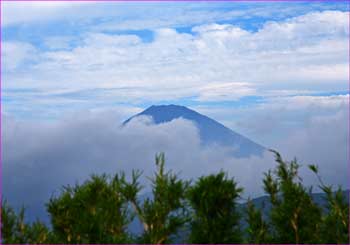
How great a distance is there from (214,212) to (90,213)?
7.17 feet

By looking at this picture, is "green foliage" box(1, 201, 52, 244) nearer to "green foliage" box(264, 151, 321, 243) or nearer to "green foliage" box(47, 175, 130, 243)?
"green foliage" box(47, 175, 130, 243)

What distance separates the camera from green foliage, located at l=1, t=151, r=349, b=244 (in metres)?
9.60

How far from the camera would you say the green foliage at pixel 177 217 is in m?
9.60

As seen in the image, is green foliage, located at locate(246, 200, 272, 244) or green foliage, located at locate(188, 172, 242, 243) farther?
green foliage, located at locate(246, 200, 272, 244)

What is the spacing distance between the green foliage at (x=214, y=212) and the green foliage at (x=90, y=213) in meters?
1.25

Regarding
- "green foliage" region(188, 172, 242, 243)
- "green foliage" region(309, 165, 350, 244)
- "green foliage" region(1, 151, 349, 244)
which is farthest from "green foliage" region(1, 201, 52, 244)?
"green foliage" region(309, 165, 350, 244)

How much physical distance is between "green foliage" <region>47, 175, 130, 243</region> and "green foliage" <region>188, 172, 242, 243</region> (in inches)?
49.1

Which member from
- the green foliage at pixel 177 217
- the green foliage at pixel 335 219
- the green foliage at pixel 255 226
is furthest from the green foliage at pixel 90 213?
the green foliage at pixel 335 219

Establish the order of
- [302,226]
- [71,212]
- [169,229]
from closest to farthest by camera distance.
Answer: [169,229], [71,212], [302,226]

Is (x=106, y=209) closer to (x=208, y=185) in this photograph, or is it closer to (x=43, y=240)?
(x=43, y=240)

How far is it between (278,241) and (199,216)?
1796mm

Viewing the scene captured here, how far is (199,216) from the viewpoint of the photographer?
10125mm

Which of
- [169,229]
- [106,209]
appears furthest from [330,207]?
[106,209]

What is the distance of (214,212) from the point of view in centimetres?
1020
